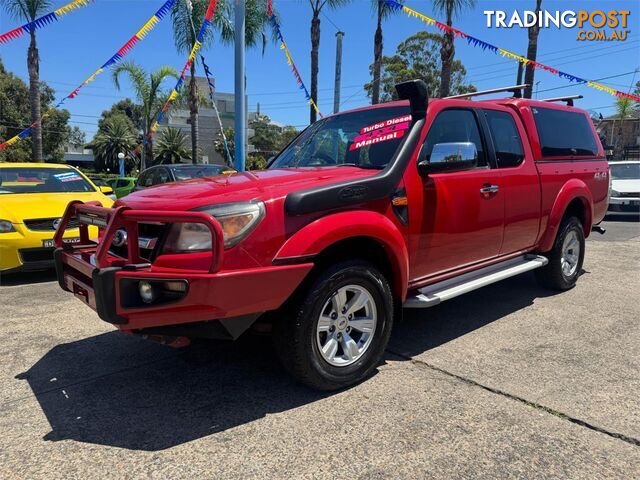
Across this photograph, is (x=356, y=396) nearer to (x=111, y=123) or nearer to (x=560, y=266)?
(x=560, y=266)

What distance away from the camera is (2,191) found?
672cm

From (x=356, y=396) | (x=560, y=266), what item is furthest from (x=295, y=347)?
(x=560, y=266)

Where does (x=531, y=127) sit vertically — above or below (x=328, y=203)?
above

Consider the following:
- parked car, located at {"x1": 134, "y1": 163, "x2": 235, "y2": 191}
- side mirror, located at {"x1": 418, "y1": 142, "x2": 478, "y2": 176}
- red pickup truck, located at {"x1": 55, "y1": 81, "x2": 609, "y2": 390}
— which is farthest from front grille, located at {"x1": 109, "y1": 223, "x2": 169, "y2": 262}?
parked car, located at {"x1": 134, "y1": 163, "x2": 235, "y2": 191}

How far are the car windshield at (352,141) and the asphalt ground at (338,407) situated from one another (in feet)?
5.08

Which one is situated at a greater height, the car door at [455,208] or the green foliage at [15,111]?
the green foliage at [15,111]

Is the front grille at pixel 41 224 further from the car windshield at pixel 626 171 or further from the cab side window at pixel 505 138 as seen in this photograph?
the car windshield at pixel 626 171

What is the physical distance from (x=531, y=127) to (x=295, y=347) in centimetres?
356

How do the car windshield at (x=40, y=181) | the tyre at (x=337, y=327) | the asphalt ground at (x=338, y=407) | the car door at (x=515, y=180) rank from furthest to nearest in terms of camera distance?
the car windshield at (x=40, y=181)
the car door at (x=515, y=180)
the tyre at (x=337, y=327)
the asphalt ground at (x=338, y=407)

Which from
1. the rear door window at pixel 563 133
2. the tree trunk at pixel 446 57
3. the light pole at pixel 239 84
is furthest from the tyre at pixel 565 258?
the tree trunk at pixel 446 57

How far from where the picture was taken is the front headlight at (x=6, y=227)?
19.0 feet

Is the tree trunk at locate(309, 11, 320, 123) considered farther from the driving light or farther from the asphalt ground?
the driving light

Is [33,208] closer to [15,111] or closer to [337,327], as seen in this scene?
[337,327]

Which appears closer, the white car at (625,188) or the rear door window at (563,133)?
the rear door window at (563,133)
